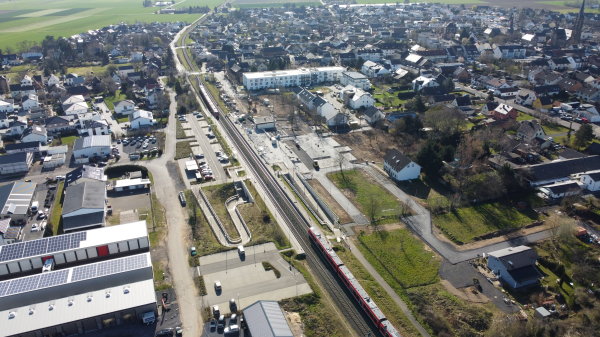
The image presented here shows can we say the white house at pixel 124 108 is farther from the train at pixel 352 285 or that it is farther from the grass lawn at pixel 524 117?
the grass lawn at pixel 524 117

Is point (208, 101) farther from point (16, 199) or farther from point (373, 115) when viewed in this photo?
point (16, 199)

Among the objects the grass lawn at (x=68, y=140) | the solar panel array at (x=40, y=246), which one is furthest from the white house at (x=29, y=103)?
the solar panel array at (x=40, y=246)

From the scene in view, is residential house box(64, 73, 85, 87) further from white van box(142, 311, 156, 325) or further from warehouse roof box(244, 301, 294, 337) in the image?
warehouse roof box(244, 301, 294, 337)

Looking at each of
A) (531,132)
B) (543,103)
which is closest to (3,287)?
(531,132)

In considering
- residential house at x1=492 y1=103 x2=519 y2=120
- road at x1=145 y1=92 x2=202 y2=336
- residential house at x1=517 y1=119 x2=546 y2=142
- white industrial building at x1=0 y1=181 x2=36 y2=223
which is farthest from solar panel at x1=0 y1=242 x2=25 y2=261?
residential house at x1=492 y1=103 x2=519 y2=120

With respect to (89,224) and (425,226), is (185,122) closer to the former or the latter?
(89,224)
